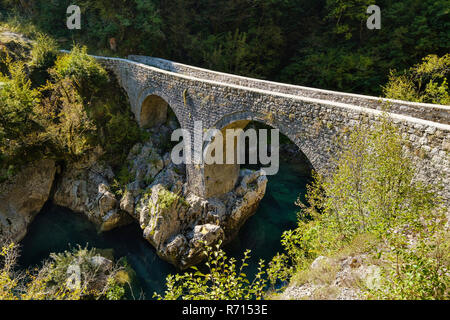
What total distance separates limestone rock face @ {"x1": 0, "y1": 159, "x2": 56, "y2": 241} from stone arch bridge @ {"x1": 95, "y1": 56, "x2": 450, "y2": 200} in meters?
5.43

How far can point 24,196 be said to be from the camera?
12.1 m

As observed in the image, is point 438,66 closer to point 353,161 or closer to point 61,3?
point 353,161

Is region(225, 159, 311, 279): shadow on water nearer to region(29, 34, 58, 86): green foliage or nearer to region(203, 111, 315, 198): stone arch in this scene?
region(203, 111, 315, 198): stone arch

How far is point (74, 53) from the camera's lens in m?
13.9

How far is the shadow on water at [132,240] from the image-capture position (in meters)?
11.1

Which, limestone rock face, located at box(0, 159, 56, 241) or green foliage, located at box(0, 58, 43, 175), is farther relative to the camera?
limestone rock face, located at box(0, 159, 56, 241)

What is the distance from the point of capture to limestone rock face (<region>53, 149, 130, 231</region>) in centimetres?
1233

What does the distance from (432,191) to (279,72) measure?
17.4 metres

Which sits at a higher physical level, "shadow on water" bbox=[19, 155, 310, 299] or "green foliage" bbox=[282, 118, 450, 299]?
"green foliage" bbox=[282, 118, 450, 299]

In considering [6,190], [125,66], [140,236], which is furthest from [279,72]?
[6,190]

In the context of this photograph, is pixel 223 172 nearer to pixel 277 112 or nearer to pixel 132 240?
pixel 277 112

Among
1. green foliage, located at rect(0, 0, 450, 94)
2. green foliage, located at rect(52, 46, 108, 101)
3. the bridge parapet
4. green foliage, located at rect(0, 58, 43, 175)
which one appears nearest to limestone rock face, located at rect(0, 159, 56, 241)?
green foliage, located at rect(0, 58, 43, 175)
